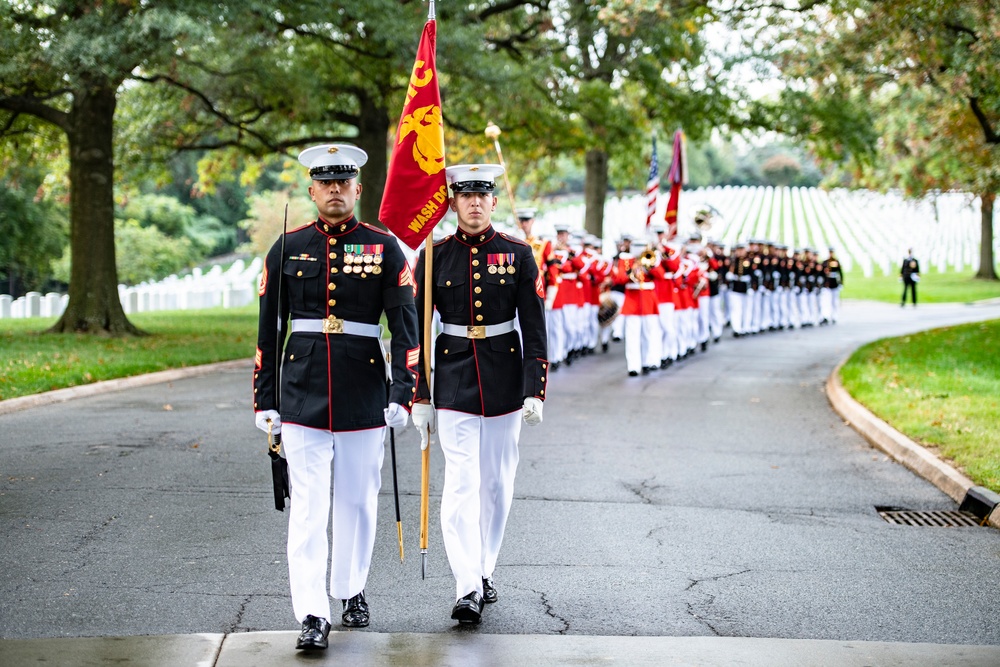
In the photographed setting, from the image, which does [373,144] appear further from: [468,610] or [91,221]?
[468,610]

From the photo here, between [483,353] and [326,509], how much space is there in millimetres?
1089

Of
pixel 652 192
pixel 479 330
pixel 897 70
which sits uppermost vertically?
pixel 897 70

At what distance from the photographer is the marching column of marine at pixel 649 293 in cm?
1816

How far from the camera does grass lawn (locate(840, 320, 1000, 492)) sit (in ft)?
33.1

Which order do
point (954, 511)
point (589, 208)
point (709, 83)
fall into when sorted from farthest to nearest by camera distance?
point (589, 208) → point (709, 83) → point (954, 511)

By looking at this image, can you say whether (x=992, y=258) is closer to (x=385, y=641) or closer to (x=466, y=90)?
(x=466, y=90)

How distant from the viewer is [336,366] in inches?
210

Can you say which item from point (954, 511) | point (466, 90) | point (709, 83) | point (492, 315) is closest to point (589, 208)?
point (709, 83)

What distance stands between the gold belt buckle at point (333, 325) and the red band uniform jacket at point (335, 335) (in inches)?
0.9

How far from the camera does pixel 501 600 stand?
5965mm

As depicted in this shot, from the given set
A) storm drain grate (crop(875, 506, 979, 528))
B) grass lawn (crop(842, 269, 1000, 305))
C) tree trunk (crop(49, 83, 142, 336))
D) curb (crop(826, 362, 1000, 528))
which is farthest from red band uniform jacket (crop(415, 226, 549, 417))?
grass lawn (crop(842, 269, 1000, 305))

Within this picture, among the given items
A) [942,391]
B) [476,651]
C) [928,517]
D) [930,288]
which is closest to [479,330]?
[476,651]

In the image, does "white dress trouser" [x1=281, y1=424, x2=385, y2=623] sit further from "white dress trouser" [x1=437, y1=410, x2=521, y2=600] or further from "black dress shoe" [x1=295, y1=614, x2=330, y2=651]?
"white dress trouser" [x1=437, y1=410, x2=521, y2=600]

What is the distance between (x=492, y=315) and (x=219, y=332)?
1779cm
